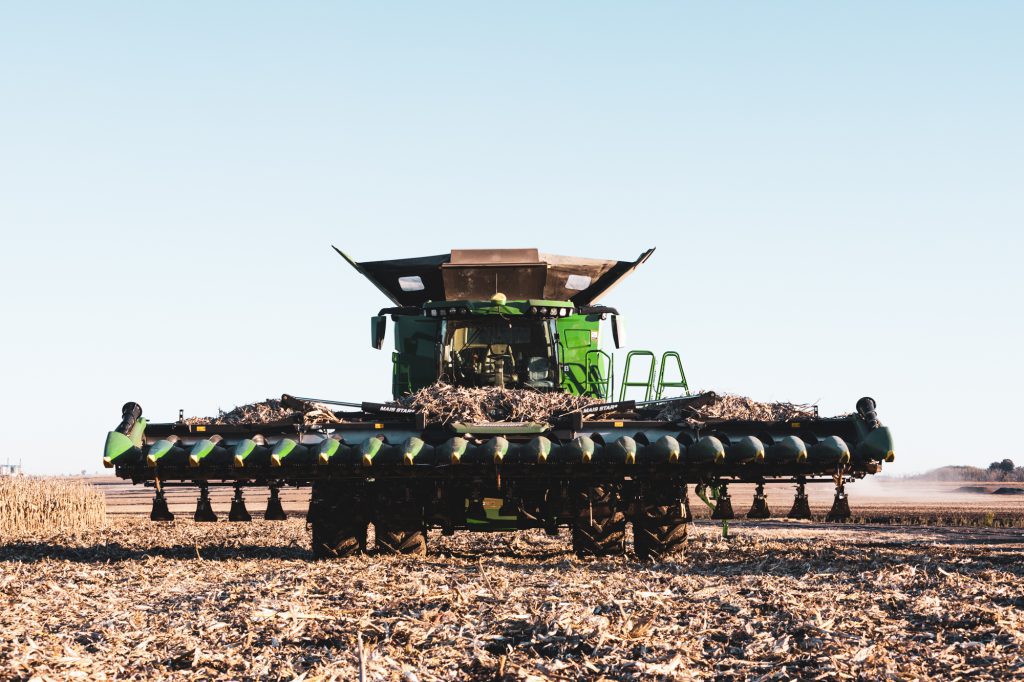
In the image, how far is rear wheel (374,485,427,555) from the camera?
49.5 feet

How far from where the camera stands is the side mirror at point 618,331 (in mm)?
18109

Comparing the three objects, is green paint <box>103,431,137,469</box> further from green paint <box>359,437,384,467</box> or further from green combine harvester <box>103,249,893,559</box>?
green paint <box>359,437,384,467</box>

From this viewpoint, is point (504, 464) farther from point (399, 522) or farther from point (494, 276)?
point (494, 276)

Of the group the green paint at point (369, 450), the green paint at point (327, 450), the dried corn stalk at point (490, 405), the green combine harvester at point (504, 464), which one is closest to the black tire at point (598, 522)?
the green combine harvester at point (504, 464)

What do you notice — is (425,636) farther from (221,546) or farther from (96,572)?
(221,546)

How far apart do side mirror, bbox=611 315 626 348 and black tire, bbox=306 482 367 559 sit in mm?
5069

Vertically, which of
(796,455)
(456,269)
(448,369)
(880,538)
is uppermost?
(456,269)

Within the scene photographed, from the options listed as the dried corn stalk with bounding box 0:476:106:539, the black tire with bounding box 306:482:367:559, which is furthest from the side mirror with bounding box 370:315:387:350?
the dried corn stalk with bounding box 0:476:106:539

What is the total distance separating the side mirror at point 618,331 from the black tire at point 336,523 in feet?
16.6

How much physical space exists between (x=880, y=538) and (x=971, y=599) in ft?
43.4

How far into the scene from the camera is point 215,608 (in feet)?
34.9

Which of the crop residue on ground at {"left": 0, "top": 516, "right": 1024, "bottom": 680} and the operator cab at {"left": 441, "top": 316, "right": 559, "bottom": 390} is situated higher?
the operator cab at {"left": 441, "top": 316, "right": 559, "bottom": 390}

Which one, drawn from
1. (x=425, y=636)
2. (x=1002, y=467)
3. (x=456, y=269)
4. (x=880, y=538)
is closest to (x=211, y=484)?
(x=456, y=269)

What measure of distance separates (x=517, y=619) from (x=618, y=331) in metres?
9.11
